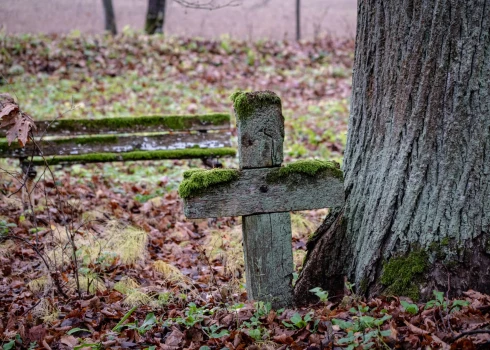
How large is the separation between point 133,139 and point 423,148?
14.9 feet

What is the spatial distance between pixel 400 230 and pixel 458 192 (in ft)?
1.37

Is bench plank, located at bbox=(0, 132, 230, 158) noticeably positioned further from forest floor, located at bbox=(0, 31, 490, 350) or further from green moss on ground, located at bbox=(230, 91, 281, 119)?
green moss on ground, located at bbox=(230, 91, 281, 119)

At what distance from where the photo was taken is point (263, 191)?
303 centimetres

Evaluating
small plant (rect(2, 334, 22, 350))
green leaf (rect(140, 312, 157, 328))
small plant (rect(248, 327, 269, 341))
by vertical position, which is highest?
small plant (rect(248, 327, 269, 341))

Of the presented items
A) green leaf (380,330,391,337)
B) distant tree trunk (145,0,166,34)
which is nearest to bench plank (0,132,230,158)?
green leaf (380,330,391,337)

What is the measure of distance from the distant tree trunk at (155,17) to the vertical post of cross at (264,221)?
13.2 meters

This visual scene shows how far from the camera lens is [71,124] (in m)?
6.52

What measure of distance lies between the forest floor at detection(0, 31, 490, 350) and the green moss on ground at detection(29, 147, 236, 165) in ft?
1.40

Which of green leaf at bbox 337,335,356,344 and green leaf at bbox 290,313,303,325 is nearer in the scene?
green leaf at bbox 337,335,356,344

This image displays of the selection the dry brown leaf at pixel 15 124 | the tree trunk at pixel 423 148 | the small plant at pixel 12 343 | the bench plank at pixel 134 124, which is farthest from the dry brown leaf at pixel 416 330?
the bench plank at pixel 134 124

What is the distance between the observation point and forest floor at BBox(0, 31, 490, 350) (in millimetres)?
2809

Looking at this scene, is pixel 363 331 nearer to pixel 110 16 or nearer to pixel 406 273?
pixel 406 273

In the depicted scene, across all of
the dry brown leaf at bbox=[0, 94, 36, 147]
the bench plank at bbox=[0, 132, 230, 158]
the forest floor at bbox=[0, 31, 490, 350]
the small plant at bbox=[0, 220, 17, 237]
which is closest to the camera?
the forest floor at bbox=[0, 31, 490, 350]

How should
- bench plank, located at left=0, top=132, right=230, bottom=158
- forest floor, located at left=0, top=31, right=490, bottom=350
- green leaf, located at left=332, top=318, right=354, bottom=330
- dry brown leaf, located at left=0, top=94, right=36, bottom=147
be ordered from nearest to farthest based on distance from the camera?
green leaf, located at left=332, top=318, right=354, bottom=330 < forest floor, located at left=0, top=31, right=490, bottom=350 < dry brown leaf, located at left=0, top=94, right=36, bottom=147 < bench plank, located at left=0, top=132, right=230, bottom=158
